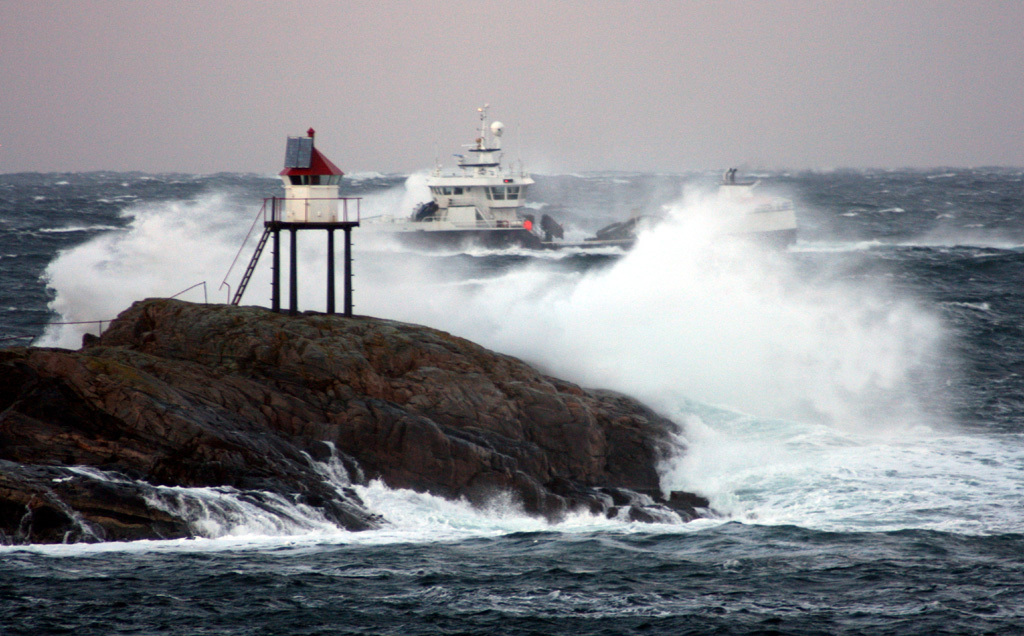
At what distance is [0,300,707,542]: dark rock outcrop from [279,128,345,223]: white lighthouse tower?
2.14 meters

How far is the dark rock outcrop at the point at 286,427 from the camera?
15.1 metres

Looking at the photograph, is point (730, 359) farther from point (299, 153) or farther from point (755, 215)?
point (755, 215)

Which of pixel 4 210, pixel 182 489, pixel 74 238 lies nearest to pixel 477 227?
pixel 74 238

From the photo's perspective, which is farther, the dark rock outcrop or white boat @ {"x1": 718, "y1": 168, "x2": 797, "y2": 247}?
white boat @ {"x1": 718, "y1": 168, "x2": 797, "y2": 247}

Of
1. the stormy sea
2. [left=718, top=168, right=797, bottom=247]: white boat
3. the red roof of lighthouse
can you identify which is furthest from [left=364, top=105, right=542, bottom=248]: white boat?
the red roof of lighthouse

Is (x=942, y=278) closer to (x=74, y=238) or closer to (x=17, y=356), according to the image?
(x=17, y=356)

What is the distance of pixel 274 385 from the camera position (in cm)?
1861

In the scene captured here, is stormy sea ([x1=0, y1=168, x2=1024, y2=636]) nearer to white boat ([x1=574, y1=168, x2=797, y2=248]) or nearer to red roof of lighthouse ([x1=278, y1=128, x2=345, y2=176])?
white boat ([x1=574, y1=168, x2=797, y2=248])

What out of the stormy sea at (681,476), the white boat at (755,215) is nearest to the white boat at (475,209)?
the stormy sea at (681,476)

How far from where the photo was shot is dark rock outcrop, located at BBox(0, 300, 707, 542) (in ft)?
49.4

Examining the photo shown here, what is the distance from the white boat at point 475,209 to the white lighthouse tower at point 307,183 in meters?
34.1

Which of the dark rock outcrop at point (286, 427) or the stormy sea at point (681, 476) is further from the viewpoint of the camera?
the dark rock outcrop at point (286, 427)

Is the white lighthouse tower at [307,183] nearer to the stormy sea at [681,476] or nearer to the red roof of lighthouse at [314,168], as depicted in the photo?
the red roof of lighthouse at [314,168]

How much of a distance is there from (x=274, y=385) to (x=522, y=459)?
4.69 metres
